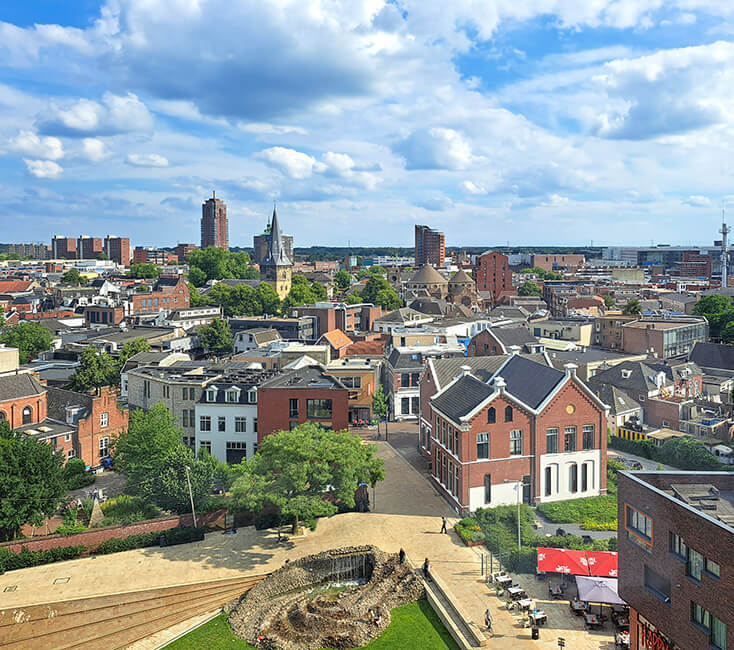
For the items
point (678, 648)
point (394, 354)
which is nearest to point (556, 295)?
point (394, 354)

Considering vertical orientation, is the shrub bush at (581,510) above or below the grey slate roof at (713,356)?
below

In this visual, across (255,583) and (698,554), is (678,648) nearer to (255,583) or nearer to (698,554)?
(698,554)

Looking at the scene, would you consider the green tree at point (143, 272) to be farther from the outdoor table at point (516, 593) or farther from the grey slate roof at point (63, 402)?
the outdoor table at point (516, 593)

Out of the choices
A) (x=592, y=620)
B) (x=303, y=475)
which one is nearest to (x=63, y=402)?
(x=303, y=475)

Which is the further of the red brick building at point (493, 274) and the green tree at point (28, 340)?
the red brick building at point (493, 274)

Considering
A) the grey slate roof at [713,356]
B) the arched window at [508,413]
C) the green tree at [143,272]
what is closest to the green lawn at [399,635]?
the arched window at [508,413]

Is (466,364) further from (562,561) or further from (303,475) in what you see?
(562,561)
